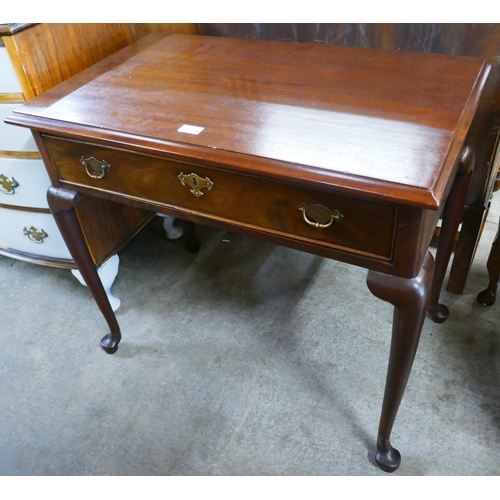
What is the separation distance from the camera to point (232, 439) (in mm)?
1108

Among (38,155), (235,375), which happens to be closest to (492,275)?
(235,375)

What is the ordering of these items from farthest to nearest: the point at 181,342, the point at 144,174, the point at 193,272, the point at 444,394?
the point at 193,272 < the point at 181,342 < the point at 444,394 < the point at 144,174

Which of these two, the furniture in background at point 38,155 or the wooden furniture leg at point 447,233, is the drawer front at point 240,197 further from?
the wooden furniture leg at point 447,233

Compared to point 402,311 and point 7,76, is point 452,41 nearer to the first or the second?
point 402,311

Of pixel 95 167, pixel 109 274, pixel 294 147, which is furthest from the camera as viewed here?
pixel 109 274

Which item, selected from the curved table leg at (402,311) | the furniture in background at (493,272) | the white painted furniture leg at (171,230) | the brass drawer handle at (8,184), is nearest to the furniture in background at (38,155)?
the brass drawer handle at (8,184)

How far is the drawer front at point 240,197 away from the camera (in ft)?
2.41

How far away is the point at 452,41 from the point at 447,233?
0.40 metres

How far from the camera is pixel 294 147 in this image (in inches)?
29.7

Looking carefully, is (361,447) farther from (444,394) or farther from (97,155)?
(97,155)

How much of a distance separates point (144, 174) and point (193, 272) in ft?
2.23

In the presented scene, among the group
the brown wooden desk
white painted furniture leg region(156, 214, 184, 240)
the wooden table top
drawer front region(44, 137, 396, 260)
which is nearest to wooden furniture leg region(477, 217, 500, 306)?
the brown wooden desk

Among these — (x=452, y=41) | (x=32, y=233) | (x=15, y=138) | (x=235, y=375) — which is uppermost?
(x=452, y=41)
